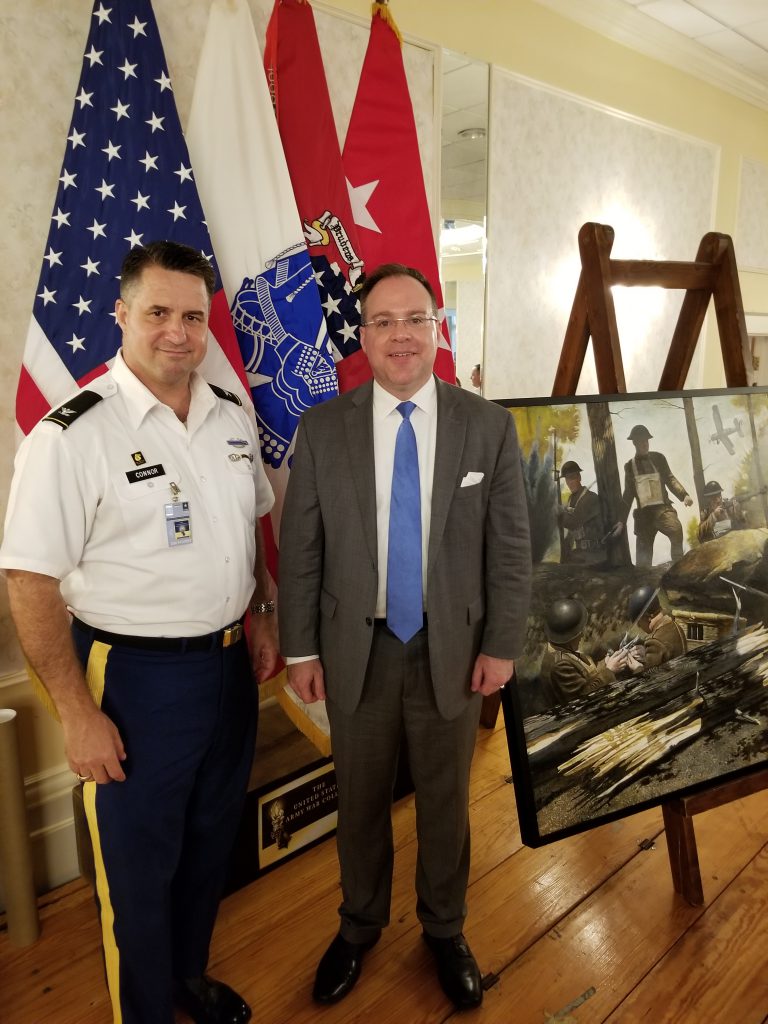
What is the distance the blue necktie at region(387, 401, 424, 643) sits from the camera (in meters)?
1.49

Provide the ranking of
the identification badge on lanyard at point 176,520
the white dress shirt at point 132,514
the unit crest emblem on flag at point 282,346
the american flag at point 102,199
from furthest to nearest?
the unit crest emblem on flag at point 282,346 < the american flag at point 102,199 < the identification badge on lanyard at point 176,520 < the white dress shirt at point 132,514

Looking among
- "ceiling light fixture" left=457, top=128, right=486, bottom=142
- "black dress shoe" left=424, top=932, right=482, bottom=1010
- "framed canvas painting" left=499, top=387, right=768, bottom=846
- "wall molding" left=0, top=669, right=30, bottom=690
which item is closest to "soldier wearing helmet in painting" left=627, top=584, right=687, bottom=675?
"framed canvas painting" left=499, top=387, right=768, bottom=846

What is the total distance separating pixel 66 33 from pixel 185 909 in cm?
214

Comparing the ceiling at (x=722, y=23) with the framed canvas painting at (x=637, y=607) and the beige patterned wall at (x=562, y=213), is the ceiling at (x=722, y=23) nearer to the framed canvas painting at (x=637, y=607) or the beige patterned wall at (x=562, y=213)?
the beige patterned wall at (x=562, y=213)

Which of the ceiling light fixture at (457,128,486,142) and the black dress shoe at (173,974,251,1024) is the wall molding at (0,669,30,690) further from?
the ceiling light fixture at (457,128,486,142)

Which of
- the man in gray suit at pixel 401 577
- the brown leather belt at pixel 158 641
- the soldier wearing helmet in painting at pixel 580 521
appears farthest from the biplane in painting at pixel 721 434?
the brown leather belt at pixel 158 641

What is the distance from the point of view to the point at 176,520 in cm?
135

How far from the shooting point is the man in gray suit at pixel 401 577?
1479 mm

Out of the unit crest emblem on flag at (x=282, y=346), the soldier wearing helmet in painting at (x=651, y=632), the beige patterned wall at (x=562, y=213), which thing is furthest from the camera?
the beige patterned wall at (x=562, y=213)

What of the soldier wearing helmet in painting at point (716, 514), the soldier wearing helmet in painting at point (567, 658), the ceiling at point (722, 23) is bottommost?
the soldier wearing helmet in painting at point (567, 658)

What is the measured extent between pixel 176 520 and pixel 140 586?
143 millimetres

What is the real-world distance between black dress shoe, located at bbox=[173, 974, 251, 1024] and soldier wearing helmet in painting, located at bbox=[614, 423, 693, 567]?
1.44 m

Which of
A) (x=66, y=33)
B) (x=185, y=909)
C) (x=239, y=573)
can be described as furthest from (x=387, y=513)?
(x=66, y=33)

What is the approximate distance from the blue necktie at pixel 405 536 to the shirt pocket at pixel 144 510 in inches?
18.5
